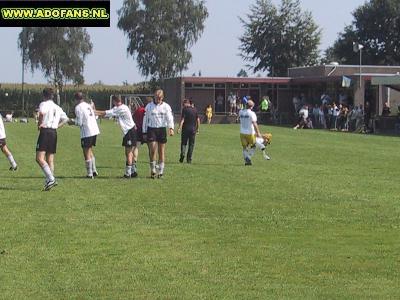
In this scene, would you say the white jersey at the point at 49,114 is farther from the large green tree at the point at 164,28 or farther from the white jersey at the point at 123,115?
the large green tree at the point at 164,28

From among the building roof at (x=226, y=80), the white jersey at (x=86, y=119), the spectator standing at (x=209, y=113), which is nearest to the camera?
the white jersey at (x=86, y=119)

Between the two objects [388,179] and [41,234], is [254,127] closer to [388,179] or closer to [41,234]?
[388,179]

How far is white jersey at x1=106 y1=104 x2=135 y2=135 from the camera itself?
17.1 m

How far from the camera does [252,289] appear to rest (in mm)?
7176

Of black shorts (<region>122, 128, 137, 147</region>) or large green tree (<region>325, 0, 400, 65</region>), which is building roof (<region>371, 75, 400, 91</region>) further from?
large green tree (<region>325, 0, 400, 65</region>)

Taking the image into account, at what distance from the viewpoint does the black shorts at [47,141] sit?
1468cm

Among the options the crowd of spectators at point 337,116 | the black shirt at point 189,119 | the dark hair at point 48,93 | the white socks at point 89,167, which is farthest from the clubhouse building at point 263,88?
the dark hair at point 48,93

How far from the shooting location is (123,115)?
17250mm

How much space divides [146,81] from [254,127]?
6543 centimetres

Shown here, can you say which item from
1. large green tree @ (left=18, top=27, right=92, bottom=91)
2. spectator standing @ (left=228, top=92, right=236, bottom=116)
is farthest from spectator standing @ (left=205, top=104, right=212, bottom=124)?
large green tree @ (left=18, top=27, right=92, bottom=91)

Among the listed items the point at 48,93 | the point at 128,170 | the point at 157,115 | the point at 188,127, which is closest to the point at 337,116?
the point at 188,127

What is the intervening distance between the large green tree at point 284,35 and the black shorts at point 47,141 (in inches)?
2876

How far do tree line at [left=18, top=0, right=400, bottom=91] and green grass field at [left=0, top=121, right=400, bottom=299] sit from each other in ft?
210

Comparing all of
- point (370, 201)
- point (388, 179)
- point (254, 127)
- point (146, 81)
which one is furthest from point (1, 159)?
point (146, 81)
